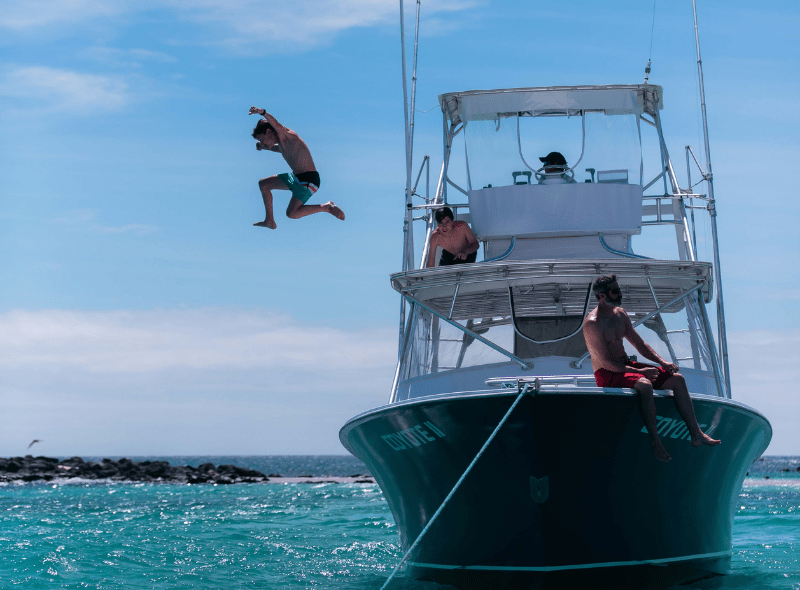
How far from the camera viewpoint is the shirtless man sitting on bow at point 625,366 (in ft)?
28.9

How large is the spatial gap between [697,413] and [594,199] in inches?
163

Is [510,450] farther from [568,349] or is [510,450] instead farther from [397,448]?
[568,349]

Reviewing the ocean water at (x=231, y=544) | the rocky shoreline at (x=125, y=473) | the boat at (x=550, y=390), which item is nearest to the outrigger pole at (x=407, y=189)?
the boat at (x=550, y=390)

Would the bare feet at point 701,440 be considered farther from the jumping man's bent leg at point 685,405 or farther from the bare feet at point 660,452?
the bare feet at point 660,452

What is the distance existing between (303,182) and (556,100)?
5.95m

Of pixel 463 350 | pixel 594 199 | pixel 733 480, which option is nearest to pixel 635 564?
pixel 733 480

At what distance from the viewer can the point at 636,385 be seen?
8.83m

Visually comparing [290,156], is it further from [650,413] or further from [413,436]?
[650,413]

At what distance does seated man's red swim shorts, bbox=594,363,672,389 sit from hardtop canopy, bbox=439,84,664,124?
5342 millimetres

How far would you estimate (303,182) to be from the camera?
8547 mm

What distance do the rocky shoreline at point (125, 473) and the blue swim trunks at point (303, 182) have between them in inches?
1646

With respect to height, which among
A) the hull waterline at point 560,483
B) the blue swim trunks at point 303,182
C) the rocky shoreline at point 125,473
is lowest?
the rocky shoreline at point 125,473

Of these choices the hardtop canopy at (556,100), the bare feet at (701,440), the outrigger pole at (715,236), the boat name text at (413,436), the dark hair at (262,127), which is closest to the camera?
the dark hair at (262,127)

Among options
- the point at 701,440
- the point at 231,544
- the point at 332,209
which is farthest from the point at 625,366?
the point at 231,544
